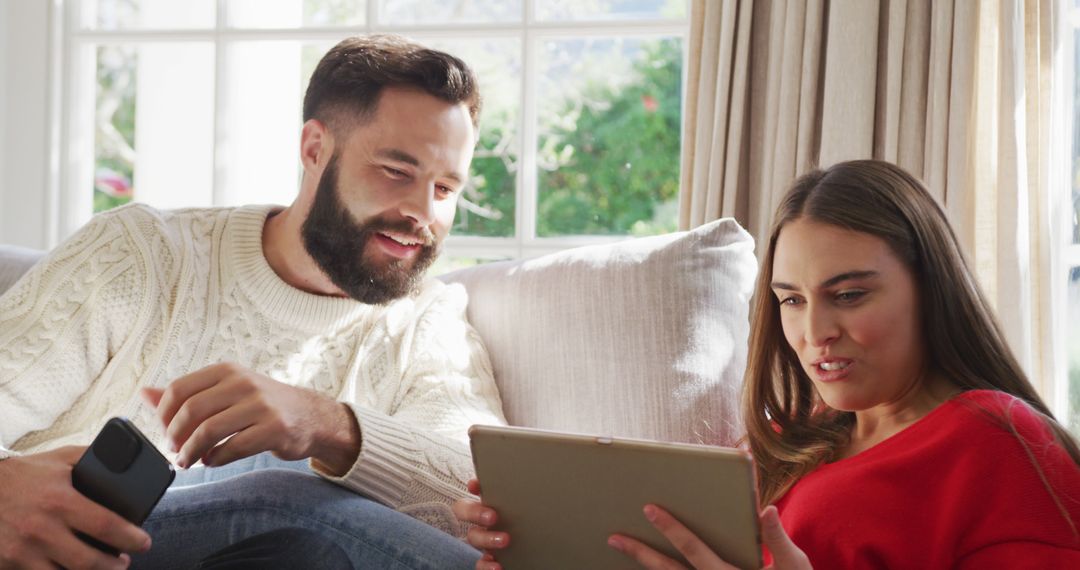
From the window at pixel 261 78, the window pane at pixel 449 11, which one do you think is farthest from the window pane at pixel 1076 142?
the window pane at pixel 449 11

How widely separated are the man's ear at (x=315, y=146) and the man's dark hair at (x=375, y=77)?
0.02 metres

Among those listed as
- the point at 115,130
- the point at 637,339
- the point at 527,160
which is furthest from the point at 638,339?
the point at 115,130

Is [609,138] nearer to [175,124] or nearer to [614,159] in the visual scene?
[614,159]

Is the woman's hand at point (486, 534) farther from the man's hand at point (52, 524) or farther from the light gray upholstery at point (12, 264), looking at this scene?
the light gray upholstery at point (12, 264)

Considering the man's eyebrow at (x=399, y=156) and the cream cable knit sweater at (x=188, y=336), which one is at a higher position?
the man's eyebrow at (x=399, y=156)

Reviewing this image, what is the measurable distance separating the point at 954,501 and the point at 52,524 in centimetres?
97

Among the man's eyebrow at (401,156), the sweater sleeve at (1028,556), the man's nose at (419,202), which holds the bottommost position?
the sweater sleeve at (1028,556)

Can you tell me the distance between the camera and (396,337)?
187 cm

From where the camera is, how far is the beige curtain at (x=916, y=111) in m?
2.14

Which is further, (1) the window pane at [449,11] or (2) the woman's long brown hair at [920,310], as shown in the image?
(1) the window pane at [449,11]

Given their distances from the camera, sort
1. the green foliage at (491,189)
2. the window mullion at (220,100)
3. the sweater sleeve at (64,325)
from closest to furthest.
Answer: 1. the sweater sleeve at (64,325)
2. the window mullion at (220,100)
3. the green foliage at (491,189)

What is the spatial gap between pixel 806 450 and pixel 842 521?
23 centimetres

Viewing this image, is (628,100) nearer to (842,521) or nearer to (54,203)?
(54,203)

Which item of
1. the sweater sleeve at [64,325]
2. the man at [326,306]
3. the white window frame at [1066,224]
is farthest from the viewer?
the white window frame at [1066,224]
